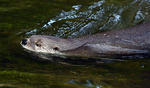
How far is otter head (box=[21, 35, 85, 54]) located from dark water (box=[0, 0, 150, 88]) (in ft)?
0.60

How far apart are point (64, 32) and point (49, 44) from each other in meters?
1.09

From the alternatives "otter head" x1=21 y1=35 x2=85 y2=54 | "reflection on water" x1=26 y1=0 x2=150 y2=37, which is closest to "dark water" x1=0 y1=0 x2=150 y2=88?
"reflection on water" x1=26 y1=0 x2=150 y2=37

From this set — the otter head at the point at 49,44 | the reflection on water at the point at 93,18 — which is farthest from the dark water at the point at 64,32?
the otter head at the point at 49,44

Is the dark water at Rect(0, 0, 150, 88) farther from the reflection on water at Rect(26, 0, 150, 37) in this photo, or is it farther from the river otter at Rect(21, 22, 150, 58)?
the river otter at Rect(21, 22, 150, 58)

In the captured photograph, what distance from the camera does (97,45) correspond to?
536 centimetres

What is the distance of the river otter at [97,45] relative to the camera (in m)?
5.31

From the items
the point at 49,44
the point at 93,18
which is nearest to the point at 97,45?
the point at 49,44

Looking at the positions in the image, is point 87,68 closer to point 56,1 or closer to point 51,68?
point 51,68

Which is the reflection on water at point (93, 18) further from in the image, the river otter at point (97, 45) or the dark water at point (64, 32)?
the river otter at point (97, 45)

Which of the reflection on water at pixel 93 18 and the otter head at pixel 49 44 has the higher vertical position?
the reflection on water at pixel 93 18

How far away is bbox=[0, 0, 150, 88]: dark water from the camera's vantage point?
4.13 metres

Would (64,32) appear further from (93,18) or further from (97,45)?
(97,45)

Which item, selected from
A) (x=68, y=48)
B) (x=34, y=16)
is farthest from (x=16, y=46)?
(x=34, y=16)

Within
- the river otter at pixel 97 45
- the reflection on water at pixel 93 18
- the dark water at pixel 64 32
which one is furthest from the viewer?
the reflection on water at pixel 93 18
